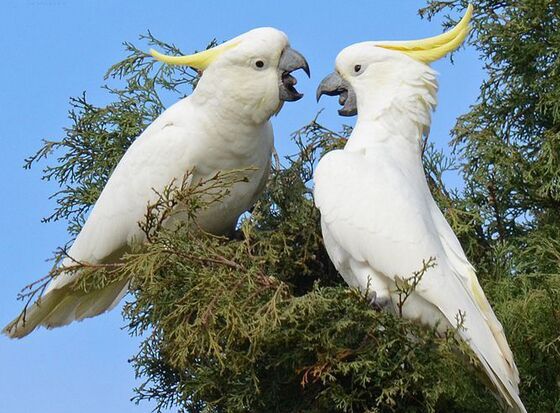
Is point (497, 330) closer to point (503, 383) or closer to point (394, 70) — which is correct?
point (503, 383)

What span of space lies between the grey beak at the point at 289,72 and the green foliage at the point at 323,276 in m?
0.18

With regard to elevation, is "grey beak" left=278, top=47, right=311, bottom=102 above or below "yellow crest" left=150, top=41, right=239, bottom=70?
below

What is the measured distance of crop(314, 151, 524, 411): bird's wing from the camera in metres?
3.24

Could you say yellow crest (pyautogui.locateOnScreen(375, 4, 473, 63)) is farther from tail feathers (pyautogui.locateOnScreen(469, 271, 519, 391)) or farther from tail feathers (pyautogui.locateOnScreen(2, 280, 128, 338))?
tail feathers (pyautogui.locateOnScreen(2, 280, 128, 338))

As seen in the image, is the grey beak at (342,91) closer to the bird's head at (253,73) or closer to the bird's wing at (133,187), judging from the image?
the bird's head at (253,73)

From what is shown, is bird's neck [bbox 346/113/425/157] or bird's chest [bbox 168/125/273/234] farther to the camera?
bird's chest [bbox 168/125/273/234]

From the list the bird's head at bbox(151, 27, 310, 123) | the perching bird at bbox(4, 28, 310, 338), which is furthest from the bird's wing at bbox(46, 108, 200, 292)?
the bird's head at bbox(151, 27, 310, 123)

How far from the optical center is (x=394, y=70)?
12.6 feet

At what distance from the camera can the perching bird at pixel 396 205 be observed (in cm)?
329

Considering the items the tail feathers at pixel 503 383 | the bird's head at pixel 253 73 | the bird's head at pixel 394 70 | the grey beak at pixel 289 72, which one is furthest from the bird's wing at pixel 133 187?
the tail feathers at pixel 503 383

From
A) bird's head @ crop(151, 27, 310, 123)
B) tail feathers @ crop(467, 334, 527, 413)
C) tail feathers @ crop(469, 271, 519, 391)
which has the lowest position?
tail feathers @ crop(467, 334, 527, 413)

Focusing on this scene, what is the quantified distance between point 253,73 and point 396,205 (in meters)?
0.95

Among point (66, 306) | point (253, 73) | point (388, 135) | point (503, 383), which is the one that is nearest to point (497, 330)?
point (503, 383)

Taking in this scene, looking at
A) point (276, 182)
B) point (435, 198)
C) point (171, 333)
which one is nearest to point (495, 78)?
point (435, 198)
